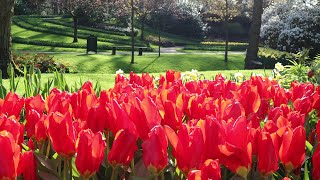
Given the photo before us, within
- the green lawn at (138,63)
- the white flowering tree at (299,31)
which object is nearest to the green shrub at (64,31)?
the green lawn at (138,63)

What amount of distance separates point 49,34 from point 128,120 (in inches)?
1368

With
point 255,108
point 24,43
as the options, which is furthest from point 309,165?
point 24,43

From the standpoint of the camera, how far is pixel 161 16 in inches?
1547

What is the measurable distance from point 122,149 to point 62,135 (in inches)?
7.1

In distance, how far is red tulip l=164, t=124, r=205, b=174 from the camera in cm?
129

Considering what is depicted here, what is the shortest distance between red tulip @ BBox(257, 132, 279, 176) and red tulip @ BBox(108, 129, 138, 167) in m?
0.38

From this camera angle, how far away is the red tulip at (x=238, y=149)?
1.29 metres

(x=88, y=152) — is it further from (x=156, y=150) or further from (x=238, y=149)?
(x=238, y=149)

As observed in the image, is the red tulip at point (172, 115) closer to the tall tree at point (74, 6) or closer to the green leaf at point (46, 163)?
the green leaf at point (46, 163)

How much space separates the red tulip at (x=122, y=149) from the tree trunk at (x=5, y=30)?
9.57 metres

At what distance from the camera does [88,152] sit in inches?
50.2

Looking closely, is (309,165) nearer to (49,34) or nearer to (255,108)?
(255,108)

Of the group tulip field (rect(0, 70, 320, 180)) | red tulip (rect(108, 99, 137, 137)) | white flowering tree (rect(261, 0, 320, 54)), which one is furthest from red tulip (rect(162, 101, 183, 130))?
white flowering tree (rect(261, 0, 320, 54))

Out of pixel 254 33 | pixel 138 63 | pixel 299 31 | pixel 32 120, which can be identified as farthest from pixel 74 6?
pixel 32 120
